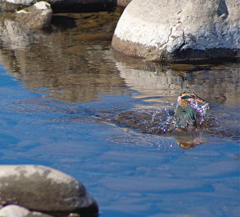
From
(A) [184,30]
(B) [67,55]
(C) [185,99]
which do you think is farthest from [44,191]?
(B) [67,55]

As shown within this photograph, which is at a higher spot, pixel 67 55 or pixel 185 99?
pixel 185 99

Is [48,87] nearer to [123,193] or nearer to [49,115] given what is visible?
[49,115]

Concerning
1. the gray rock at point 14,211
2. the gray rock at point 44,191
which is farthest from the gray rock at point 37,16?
the gray rock at point 14,211

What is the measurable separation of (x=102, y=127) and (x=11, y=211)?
9.73 ft

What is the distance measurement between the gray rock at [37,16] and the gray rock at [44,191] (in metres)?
9.58

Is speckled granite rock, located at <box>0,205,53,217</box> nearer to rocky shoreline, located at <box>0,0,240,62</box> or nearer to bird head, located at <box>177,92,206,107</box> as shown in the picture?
bird head, located at <box>177,92,206,107</box>

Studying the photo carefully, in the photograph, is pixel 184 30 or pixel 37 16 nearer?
pixel 184 30

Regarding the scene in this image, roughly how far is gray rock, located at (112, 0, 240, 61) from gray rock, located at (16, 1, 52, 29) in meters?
3.79

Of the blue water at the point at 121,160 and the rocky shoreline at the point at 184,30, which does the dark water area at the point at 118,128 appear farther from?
→ the rocky shoreline at the point at 184,30

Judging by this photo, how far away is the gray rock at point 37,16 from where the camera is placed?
583 inches

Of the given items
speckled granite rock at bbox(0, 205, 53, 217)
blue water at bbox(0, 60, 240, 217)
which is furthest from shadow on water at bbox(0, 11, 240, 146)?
speckled granite rock at bbox(0, 205, 53, 217)

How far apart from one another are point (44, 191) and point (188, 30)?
637 centimetres

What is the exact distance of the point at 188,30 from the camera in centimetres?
1123

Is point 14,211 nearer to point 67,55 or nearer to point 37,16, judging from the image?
point 67,55
